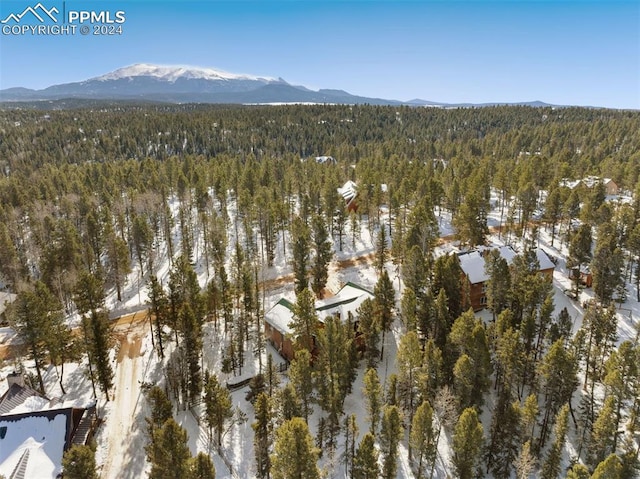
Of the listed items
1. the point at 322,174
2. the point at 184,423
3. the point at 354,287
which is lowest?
the point at 184,423

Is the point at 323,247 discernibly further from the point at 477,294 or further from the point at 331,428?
the point at 331,428

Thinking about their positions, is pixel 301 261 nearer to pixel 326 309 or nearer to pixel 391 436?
pixel 326 309

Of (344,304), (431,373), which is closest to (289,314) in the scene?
(344,304)

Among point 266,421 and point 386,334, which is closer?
point 266,421

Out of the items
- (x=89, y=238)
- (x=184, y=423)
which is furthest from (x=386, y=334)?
(x=89, y=238)

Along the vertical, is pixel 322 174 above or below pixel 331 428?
above

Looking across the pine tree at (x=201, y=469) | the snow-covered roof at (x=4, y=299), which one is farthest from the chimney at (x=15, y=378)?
the pine tree at (x=201, y=469)
